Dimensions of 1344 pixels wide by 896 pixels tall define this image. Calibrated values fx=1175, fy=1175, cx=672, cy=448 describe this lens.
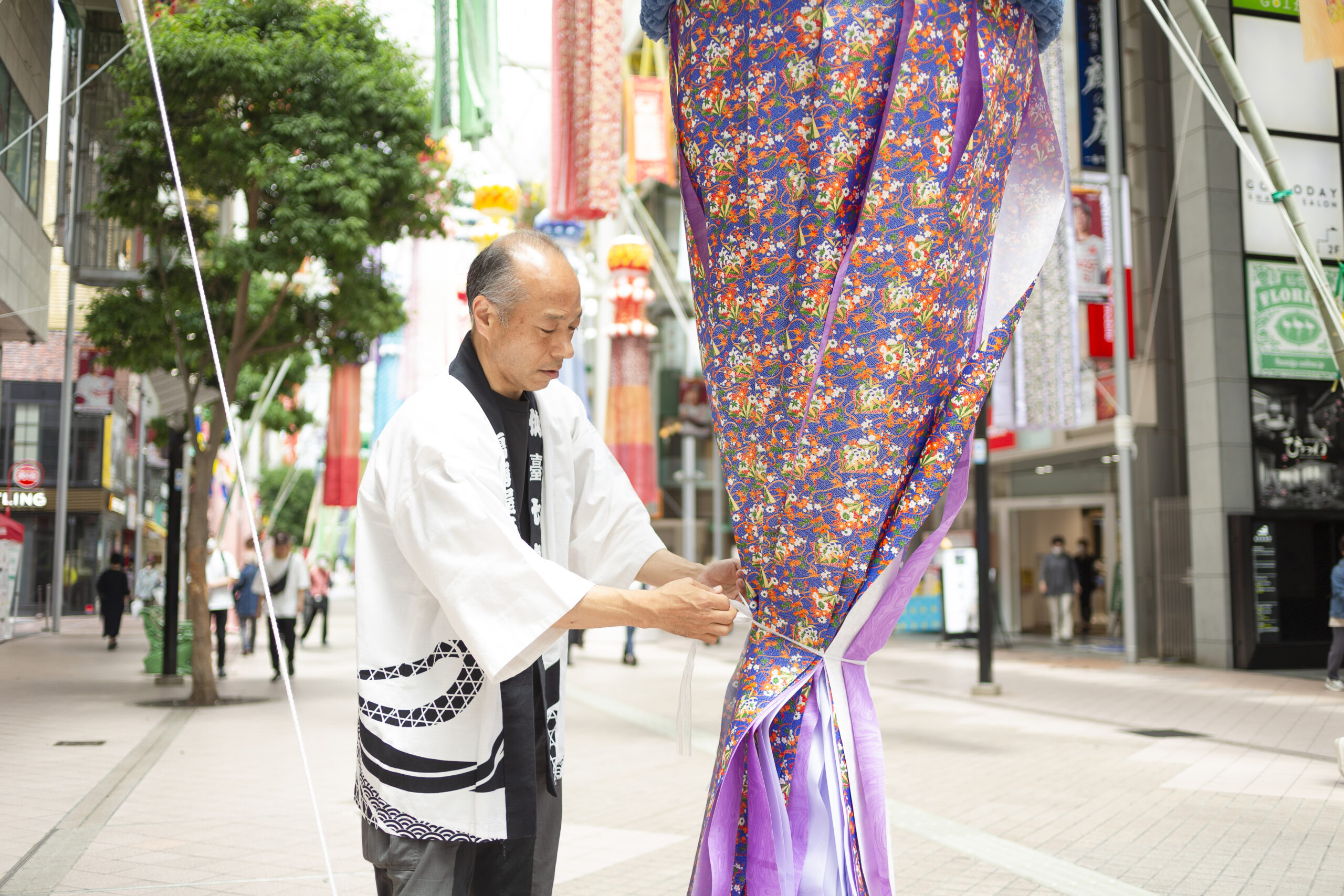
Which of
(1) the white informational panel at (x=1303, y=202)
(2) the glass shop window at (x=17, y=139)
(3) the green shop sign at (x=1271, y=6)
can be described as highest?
(3) the green shop sign at (x=1271, y=6)

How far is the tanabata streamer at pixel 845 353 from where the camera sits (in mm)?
2805

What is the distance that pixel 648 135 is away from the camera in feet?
57.4

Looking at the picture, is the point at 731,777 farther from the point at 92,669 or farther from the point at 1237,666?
the point at 1237,666

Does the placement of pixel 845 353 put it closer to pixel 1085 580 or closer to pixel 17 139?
pixel 17 139

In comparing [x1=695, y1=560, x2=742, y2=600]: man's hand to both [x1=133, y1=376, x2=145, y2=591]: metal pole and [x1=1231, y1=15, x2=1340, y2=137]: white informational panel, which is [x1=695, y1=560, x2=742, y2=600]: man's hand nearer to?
[x1=1231, y1=15, x2=1340, y2=137]: white informational panel

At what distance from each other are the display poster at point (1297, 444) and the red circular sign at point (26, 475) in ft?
43.9

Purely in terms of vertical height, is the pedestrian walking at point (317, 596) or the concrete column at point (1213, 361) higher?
the concrete column at point (1213, 361)

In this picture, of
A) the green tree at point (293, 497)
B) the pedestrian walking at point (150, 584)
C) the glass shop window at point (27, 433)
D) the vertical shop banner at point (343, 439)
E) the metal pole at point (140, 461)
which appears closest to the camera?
the glass shop window at point (27, 433)

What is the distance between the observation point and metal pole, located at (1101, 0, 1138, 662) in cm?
1580

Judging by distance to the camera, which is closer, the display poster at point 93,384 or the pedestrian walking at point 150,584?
the display poster at point 93,384

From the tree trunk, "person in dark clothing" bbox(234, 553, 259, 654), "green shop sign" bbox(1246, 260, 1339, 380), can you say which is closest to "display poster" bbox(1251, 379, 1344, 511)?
"green shop sign" bbox(1246, 260, 1339, 380)

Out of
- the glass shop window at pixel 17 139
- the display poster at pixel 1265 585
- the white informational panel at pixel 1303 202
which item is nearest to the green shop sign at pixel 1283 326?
the white informational panel at pixel 1303 202

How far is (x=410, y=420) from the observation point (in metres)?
2.43

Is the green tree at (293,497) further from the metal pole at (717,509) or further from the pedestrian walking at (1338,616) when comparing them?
the pedestrian walking at (1338,616)
